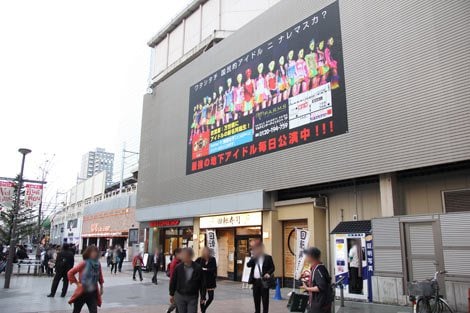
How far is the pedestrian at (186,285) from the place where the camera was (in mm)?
6691

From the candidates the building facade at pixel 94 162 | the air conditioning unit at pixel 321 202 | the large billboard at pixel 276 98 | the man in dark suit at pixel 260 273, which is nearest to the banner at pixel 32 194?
the large billboard at pixel 276 98

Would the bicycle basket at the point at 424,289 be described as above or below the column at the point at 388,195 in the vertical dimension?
below

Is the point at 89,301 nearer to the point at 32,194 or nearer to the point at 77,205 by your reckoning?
the point at 32,194

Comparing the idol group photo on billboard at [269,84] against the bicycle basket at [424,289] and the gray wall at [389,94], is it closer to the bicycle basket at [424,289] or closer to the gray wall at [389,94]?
the gray wall at [389,94]

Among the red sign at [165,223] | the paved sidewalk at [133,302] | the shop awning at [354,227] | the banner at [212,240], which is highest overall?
the red sign at [165,223]

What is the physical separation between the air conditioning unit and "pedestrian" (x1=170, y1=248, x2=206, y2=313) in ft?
36.1

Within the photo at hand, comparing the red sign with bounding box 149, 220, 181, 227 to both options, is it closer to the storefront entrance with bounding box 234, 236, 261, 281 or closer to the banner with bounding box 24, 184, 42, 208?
the storefront entrance with bounding box 234, 236, 261, 281

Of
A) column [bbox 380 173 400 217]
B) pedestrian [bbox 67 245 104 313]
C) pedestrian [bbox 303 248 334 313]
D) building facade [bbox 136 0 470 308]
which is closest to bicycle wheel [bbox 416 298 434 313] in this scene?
building facade [bbox 136 0 470 308]

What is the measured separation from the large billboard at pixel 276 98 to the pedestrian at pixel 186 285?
34.4 feet

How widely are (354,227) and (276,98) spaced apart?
7.07m

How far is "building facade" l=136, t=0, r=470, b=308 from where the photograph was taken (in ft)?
43.0

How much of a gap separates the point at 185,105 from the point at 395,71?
15087 mm

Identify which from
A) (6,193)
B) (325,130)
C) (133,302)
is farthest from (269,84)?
(6,193)

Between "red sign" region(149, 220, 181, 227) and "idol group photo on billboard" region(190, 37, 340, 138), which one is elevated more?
"idol group photo on billboard" region(190, 37, 340, 138)
